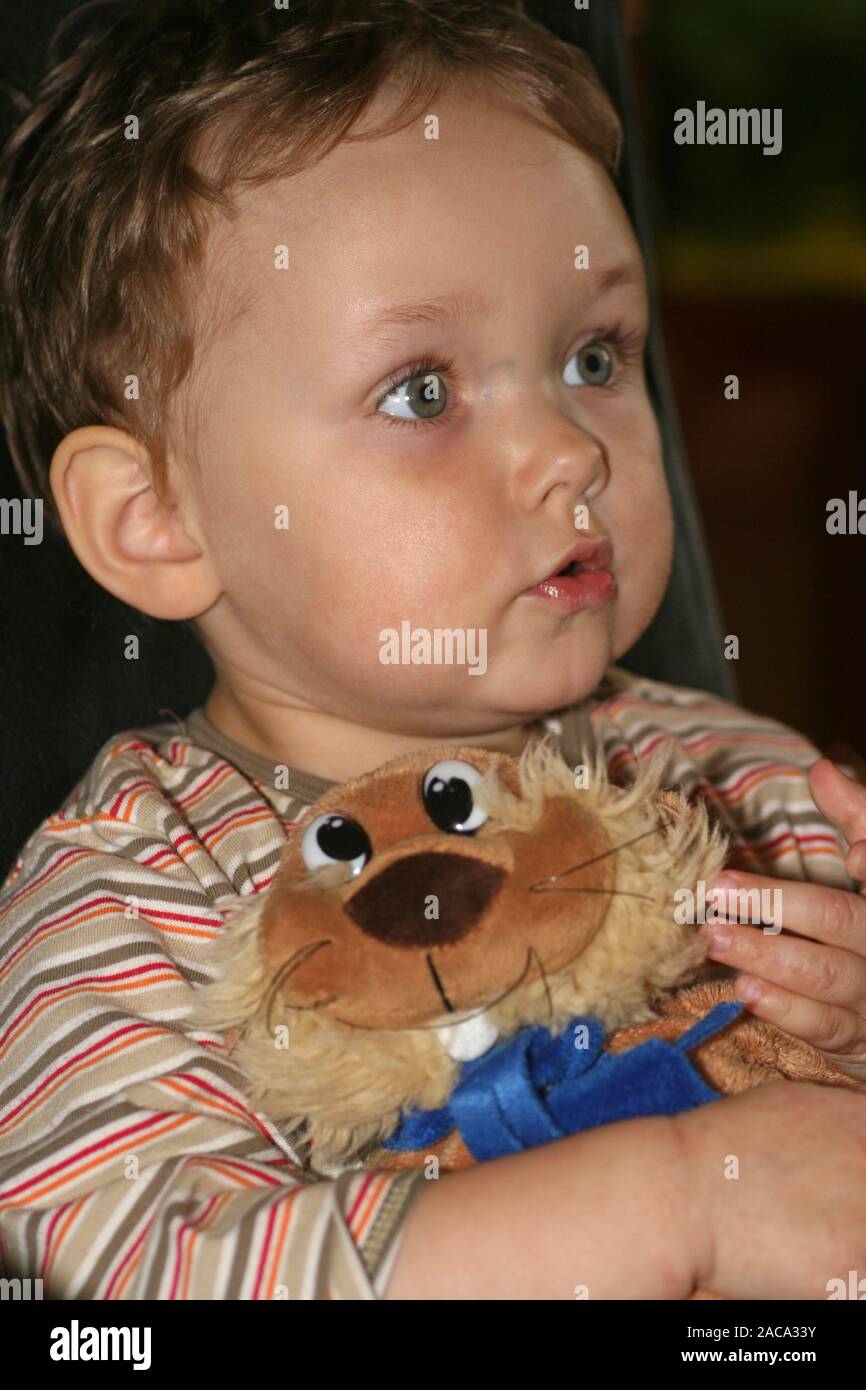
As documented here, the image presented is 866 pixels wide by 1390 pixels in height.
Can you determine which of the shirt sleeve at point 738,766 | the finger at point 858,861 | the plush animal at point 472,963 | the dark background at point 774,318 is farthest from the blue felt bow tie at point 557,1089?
the dark background at point 774,318

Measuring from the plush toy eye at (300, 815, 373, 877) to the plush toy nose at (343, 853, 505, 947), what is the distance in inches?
1.1

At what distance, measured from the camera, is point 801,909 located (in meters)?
0.72

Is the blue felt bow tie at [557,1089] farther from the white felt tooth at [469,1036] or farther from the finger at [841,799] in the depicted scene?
the finger at [841,799]

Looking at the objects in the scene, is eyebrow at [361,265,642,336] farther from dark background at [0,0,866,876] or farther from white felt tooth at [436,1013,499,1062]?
dark background at [0,0,866,876]

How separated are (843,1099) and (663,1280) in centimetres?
12

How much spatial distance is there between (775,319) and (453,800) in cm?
206

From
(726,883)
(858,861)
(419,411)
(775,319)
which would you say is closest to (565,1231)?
(726,883)

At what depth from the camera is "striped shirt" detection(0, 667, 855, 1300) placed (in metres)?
0.58

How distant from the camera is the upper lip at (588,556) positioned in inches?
30.4

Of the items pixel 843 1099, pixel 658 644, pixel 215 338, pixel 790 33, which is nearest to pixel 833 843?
pixel 658 644

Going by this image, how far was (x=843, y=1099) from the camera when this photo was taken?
2.05 ft

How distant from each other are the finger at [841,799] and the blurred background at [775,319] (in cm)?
137

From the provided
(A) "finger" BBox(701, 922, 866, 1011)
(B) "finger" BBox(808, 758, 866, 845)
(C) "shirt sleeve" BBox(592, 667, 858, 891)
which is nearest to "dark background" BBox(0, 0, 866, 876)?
(C) "shirt sleeve" BBox(592, 667, 858, 891)
